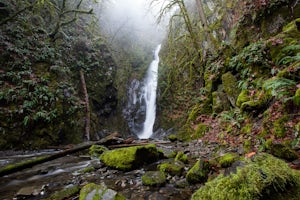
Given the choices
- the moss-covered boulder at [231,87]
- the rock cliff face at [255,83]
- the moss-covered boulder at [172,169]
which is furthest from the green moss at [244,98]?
the moss-covered boulder at [172,169]

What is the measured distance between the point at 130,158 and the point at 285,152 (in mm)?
2748

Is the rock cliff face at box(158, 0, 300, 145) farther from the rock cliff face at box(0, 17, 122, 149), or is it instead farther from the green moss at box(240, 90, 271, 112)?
the rock cliff face at box(0, 17, 122, 149)

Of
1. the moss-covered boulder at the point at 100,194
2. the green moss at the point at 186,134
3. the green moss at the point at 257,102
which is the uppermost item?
the green moss at the point at 257,102

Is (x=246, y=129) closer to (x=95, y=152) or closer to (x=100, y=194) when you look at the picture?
(x=100, y=194)

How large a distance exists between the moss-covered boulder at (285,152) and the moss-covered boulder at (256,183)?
114 cm

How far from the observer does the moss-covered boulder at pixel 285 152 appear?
8.06 ft

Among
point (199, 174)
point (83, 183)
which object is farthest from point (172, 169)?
point (83, 183)

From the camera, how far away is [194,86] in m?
11.0

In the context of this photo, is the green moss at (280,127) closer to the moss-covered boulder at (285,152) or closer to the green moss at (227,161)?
the moss-covered boulder at (285,152)

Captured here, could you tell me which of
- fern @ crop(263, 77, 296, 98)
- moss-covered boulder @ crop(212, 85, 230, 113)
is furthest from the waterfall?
fern @ crop(263, 77, 296, 98)

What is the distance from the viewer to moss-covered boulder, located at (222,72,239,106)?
6187 mm

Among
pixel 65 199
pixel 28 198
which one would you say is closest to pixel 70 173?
pixel 28 198

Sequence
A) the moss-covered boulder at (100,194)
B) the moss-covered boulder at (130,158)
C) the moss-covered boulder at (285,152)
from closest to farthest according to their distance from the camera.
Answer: the moss-covered boulder at (100,194) < the moss-covered boulder at (285,152) < the moss-covered boulder at (130,158)

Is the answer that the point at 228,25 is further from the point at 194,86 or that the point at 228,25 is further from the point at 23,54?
the point at 23,54
